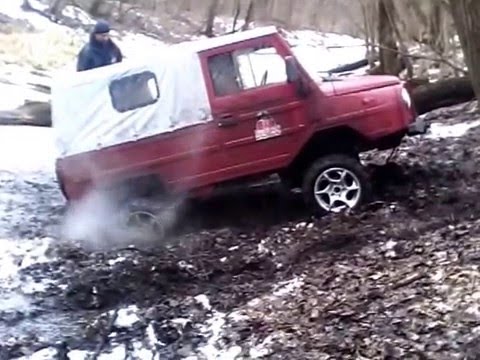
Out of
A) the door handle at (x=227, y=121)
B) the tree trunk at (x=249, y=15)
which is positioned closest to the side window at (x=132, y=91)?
the door handle at (x=227, y=121)

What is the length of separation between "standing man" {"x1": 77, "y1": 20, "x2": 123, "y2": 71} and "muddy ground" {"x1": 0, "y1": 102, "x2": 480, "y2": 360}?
2136 mm

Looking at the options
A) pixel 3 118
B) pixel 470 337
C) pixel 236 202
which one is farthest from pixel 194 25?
pixel 470 337

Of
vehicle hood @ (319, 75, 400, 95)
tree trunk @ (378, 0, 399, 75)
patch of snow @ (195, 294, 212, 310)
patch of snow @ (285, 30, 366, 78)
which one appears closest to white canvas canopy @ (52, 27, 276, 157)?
vehicle hood @ (319, 75, 400, 95)

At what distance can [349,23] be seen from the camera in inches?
880

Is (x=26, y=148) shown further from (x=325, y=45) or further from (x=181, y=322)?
(x=181, y=322)

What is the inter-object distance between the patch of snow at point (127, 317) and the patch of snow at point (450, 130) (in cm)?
740

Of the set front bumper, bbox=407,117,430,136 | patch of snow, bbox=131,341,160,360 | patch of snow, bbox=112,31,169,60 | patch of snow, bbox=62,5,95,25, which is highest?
patch of snow, bbox=62,5,95,25

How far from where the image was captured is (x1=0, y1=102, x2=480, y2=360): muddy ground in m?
6.50

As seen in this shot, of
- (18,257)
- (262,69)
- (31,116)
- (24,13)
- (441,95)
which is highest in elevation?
(24,13)

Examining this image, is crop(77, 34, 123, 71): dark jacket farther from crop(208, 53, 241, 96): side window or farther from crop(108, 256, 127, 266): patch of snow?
crop(108, 256, 127, 266): patch of snow

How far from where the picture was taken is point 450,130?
14.7m


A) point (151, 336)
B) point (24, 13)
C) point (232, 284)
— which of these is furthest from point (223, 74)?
point (24, 13)

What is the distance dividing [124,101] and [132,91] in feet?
0.45

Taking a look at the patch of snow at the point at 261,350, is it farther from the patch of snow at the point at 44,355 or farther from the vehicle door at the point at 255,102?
the vehicle door at the point at 255,102
